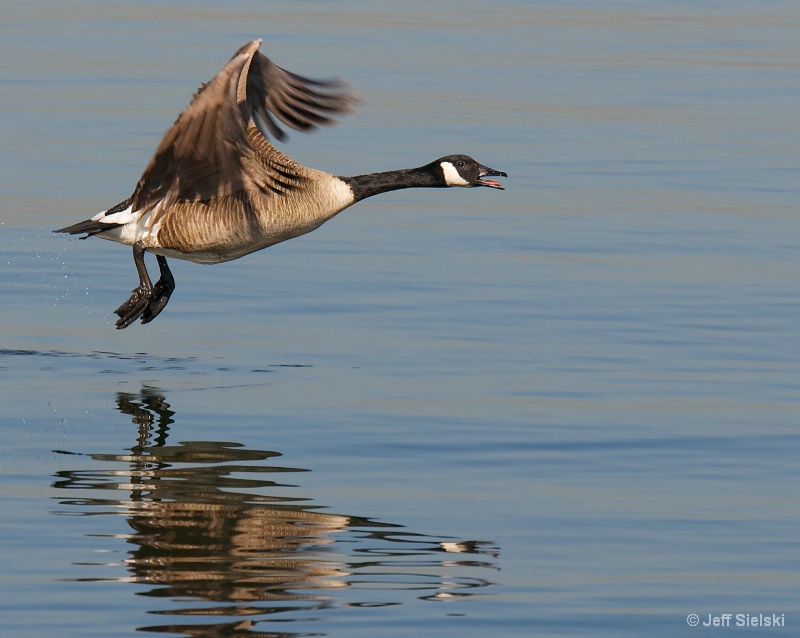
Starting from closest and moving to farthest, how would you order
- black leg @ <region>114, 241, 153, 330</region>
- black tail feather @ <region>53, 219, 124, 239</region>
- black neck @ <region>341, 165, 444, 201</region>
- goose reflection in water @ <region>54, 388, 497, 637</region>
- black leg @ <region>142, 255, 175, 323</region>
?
1. goose reflection in water @ <region>54, 388, 497, 637</region>
2. black leg @ <region>114, 241, 153, 330</region>
3. black leg @ <region>142, 255, 175, 323</region>
4. black tail feather @ <region>53, 219, 124, 239</region>
5. black neck @ <region>341, 165, 444, 201</region>

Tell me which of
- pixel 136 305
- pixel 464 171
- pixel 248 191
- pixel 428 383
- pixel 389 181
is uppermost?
pixel 464 171

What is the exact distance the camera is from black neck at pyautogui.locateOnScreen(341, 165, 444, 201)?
14.0 m

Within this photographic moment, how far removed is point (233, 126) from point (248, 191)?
224 cm

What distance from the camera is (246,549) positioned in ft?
28.4

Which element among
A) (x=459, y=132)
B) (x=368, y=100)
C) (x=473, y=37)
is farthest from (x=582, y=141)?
(x=473, y=37)

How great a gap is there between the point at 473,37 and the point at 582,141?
30.6 ft

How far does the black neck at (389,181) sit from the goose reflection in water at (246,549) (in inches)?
159

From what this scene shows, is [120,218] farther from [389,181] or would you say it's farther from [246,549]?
[246,549]

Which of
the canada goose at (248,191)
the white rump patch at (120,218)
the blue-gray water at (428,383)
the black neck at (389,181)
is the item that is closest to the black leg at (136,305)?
the canada goose at (248,191)

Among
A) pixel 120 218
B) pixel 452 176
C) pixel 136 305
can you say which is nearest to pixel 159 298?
pixel 136 305

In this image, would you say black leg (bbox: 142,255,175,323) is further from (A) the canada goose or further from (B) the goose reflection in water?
(B) the goose reflection in water

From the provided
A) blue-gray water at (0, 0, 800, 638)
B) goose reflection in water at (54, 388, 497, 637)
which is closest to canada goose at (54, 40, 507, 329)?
blue-gray water at (0, 0, 800, 638)

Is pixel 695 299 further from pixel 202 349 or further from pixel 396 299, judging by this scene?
pixel 202 349

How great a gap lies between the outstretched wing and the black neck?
689 millimetres
